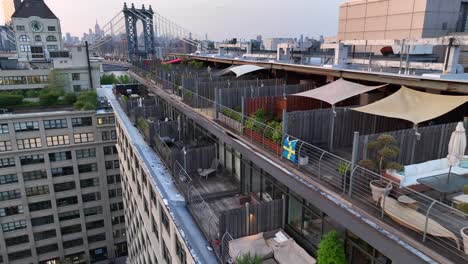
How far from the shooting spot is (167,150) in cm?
1655

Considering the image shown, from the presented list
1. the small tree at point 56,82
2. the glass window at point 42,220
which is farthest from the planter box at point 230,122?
the small tree at point 56,82

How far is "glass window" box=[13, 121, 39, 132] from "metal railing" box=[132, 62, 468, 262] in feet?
136

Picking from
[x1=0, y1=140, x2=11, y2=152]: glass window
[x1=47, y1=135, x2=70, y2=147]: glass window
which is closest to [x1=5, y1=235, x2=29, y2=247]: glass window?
[x1=0, y1=140, x2=11, y2=152]: glass window

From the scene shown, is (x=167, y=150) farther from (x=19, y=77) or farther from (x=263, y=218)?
(x=19, y=77)

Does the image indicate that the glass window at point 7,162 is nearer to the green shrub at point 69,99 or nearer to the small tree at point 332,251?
the green shrub at point 69,99

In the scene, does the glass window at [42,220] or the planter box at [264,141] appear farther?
the glass window at [42,220]

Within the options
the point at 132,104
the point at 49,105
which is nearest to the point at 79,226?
the point at 49,105

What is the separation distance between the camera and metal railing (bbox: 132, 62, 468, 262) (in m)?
5.91

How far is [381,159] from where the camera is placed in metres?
7.81

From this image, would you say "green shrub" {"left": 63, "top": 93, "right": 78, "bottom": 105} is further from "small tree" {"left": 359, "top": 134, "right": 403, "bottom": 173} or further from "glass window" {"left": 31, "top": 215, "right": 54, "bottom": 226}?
"small tree" {"left": 359, "top": 134, "right": 403, "bottom": 173}

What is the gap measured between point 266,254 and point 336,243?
2764 mm

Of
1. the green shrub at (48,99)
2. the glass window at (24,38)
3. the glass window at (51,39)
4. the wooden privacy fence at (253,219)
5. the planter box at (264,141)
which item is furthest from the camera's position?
the glass window at (51,39)

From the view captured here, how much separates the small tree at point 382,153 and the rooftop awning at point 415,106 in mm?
979

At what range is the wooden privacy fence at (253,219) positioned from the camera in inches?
416
